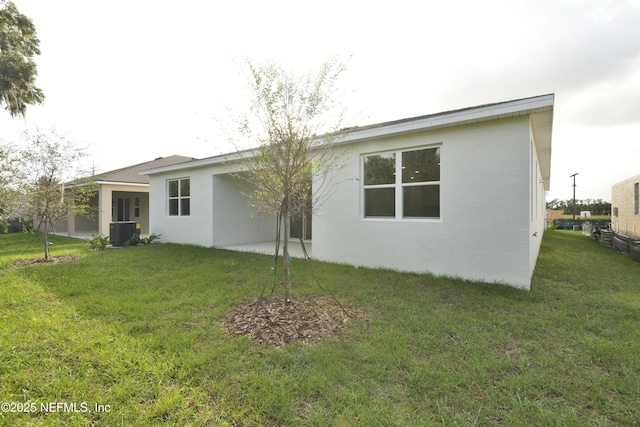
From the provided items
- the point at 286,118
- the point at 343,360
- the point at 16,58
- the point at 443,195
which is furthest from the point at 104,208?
Result: the point at 343,360

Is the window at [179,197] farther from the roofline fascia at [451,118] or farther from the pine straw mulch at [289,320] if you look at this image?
the pine straw mulch at [289,320]

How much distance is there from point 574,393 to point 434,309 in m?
1.88

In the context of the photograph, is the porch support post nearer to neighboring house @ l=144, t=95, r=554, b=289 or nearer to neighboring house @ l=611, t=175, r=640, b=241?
neighboring house @ l=144, t=95, r=554, b=289

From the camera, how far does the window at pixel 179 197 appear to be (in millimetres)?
11031

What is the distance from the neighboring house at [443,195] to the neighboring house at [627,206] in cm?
708

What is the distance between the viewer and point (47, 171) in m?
7.84

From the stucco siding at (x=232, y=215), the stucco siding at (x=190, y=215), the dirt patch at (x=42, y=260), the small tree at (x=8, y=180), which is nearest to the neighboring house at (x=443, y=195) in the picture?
the stucco siding at (x=232, y=215)

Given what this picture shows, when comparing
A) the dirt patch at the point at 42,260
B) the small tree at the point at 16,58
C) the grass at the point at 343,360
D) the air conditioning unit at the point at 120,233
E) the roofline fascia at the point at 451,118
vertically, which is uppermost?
the small tree at the point at 16,58

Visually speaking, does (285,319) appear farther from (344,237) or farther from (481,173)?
(481,173)

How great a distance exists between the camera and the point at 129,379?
2.60 m

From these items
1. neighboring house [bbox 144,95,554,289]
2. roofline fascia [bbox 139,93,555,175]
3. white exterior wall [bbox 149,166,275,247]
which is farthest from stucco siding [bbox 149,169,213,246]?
roofline fascia [bbox 139,93,555,175]

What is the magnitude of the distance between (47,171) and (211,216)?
4349 millimetres

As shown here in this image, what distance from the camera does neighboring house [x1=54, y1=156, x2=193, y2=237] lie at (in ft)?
46.5

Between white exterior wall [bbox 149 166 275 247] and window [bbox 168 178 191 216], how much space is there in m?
0.20
